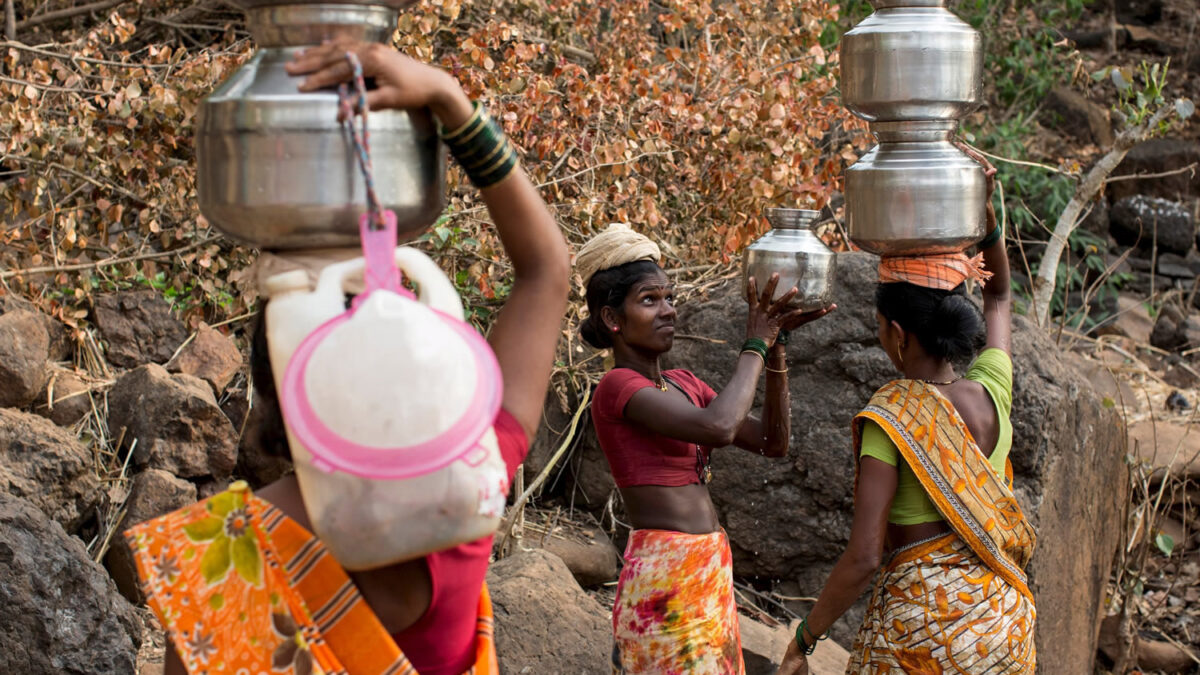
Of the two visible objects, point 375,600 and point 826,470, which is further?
point 826,470

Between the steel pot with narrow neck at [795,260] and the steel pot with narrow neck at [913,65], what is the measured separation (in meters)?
0.34

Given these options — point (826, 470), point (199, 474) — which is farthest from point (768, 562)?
point (199, 474)

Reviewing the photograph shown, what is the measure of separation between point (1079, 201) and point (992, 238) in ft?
9.42

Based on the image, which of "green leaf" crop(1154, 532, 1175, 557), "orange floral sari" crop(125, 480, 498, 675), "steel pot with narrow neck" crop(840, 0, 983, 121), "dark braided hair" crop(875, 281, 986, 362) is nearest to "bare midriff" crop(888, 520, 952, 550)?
"dark braided hair" crop(875, 281, 986, 362)

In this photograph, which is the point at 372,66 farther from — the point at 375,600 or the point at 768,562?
the point at 768,562

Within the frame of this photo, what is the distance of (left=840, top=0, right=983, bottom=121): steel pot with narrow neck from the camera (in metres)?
2.75

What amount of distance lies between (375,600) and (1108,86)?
1274 centimetres

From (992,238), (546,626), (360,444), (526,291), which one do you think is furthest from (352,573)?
(992,238)

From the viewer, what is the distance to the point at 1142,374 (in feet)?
26.2

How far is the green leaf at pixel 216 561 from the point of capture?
5.72ft

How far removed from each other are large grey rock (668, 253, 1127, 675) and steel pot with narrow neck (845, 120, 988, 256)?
1638 millimetres

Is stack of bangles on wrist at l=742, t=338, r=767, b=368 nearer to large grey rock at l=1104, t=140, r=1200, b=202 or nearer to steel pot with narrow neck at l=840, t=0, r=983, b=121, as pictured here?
steel pot with narrow neck at l=840, t=0, r=983, b=121

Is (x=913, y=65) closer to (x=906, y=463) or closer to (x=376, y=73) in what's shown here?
(x=906, y=463)

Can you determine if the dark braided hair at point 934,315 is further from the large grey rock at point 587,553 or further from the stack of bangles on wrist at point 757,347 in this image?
the large grey rock at point 587,553
